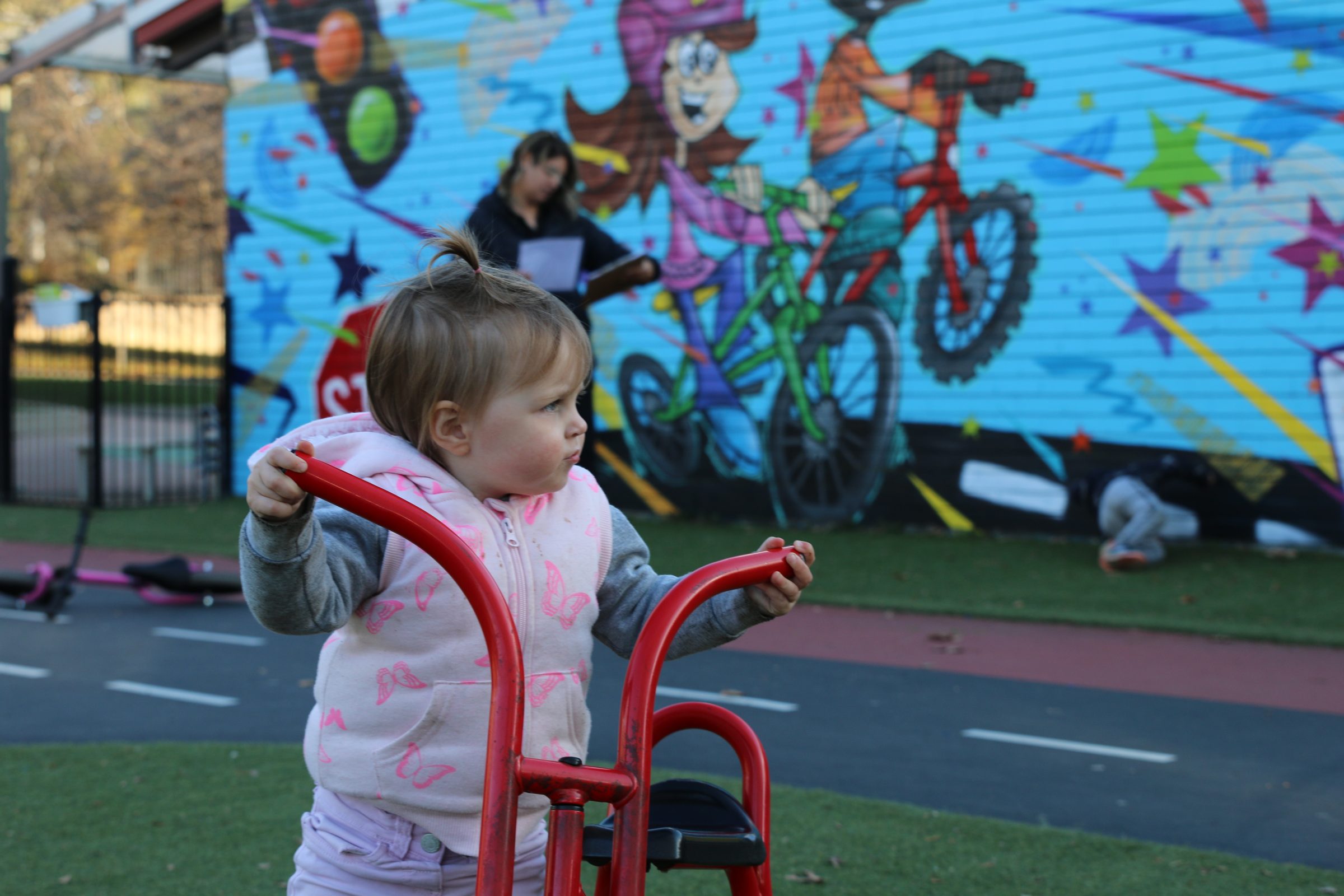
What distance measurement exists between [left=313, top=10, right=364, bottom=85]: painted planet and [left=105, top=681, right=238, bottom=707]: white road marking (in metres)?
9.34

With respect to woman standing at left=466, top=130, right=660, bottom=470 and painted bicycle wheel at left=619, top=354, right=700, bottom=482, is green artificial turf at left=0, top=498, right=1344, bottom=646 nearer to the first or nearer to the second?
painted bicycle wheel at left=619, top=354, right=700, bottom=482

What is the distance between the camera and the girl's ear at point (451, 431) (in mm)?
1934

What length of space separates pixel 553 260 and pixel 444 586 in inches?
164

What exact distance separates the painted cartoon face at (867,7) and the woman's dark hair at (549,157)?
5780 mm

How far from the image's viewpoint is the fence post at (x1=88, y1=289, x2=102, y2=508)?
44.8ft

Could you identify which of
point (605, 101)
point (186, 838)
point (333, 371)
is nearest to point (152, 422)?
point (333, 371)

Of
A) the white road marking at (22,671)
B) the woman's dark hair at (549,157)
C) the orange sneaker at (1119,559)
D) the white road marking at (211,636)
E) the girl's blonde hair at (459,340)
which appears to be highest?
the woman's dark hair at (549,157)

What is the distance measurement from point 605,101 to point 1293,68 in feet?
19.3

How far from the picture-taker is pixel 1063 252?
1037 cm

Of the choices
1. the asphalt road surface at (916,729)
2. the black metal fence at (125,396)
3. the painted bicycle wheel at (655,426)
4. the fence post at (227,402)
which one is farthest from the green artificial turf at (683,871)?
the fence post at (227,402)

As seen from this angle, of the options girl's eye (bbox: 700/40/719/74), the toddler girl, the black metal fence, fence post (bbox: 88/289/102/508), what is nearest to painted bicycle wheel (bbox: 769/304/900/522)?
girl's eye (bbox: 700/40/719/74)

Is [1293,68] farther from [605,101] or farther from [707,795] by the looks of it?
[707,795]

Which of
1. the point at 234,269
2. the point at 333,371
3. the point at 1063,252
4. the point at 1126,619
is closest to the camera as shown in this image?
the point at 1126,619

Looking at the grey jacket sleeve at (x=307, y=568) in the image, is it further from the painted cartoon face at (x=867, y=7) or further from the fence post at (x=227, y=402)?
the fence post at (x=227, y=402)
